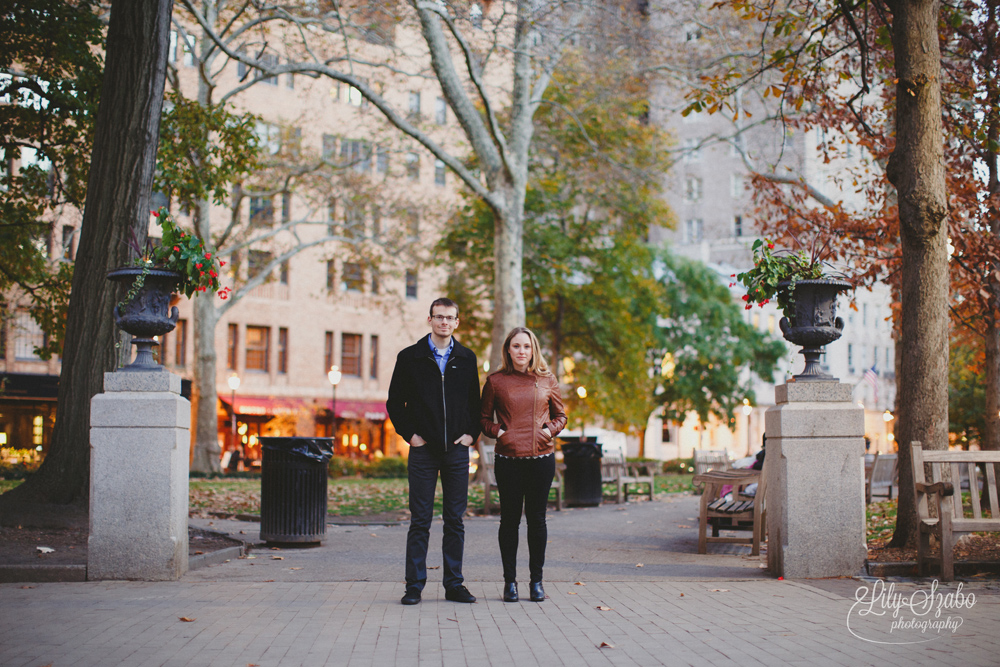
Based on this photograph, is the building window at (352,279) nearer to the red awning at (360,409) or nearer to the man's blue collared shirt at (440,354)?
the red awning at (360,409)

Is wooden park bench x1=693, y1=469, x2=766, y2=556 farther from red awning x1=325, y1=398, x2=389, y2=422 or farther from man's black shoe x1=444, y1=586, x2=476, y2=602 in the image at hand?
red awning x1=325, y1=398, x2=389, y2=422

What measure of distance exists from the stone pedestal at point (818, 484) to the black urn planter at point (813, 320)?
248mm

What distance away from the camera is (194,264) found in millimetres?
8750

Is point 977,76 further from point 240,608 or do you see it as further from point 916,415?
point 240,608

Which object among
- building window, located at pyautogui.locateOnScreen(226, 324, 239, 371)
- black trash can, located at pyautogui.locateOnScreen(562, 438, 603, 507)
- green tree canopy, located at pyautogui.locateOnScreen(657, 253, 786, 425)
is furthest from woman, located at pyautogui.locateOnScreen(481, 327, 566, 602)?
green tree canopy, located at pyautogui.locateOnScreen(657, 253, 786, 425)

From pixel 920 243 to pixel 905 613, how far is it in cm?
415

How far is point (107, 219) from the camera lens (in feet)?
36.5

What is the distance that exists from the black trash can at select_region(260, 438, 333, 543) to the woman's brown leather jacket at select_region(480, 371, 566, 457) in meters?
3.95

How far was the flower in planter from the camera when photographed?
8867 mm

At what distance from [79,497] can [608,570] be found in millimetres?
5709

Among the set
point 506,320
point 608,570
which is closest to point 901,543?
point 608,570

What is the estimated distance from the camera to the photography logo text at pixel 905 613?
6375mm

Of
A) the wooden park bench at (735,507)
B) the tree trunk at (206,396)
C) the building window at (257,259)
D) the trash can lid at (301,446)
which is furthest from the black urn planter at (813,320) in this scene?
the building window at (257,259)

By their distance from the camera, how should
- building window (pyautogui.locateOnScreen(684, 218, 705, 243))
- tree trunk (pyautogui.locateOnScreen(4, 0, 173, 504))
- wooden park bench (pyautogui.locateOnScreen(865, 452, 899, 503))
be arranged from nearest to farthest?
1. tree trunk (pyautogui.locateOnScreen(4, 0, 173, 504))
2. wooden park bench (pyautogui.locateOnScreen(865, 452, 899, 503))
3. building window (pyautogui.locateOnScreen(684, 218, 705, 243))
